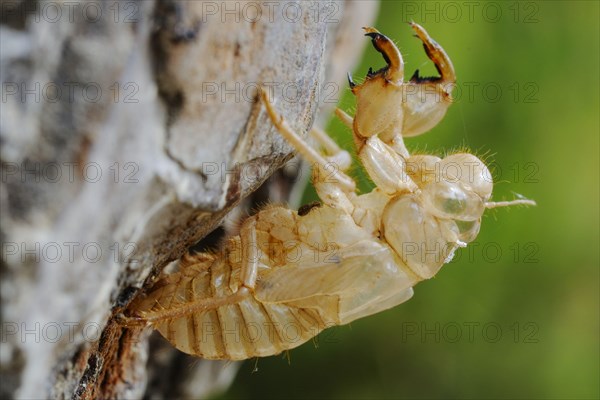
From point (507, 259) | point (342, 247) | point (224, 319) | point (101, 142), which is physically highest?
point (101, 142)

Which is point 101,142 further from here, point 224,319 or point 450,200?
point 450,200

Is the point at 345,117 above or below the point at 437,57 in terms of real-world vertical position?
below

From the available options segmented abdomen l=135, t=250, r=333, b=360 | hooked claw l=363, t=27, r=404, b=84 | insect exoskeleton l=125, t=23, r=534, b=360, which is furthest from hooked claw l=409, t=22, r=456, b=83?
segmented abdomen l=135, t=250, r=333, b=360

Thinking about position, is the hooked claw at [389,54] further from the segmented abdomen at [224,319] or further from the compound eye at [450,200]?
the segmented abdomen at [224,319]

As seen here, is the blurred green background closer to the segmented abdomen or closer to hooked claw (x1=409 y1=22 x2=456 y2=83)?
hooked claw (x1=409 y1=22 x2=456 y2=83)

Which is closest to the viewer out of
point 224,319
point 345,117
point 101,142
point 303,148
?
point 101,142

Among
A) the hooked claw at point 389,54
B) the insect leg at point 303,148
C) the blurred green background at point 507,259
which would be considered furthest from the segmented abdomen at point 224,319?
the blurred green background at point 507,259

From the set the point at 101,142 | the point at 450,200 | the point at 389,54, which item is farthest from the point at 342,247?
the point at 101,142
